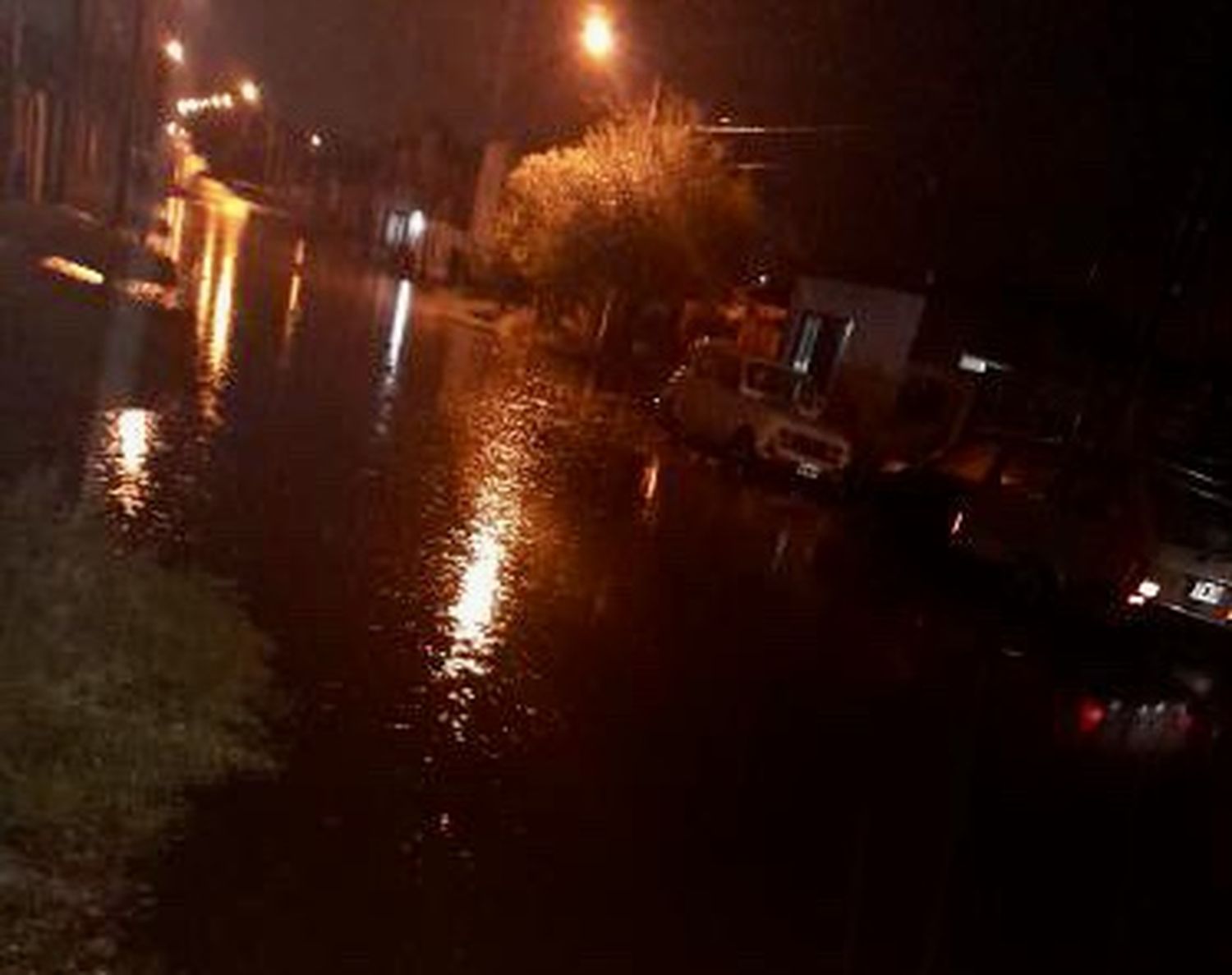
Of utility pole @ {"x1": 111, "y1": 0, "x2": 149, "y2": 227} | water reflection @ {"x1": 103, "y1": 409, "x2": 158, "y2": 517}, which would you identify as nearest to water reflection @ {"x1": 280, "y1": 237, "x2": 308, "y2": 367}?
utility pole @ {"x1": 111, "y1": 0, "x2": 149, "y2": 227}

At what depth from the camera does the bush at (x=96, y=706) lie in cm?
516

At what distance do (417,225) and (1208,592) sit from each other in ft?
218

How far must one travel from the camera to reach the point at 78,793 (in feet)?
18.5

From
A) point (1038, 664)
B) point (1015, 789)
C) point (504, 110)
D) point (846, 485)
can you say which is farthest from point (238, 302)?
point (504, 110)

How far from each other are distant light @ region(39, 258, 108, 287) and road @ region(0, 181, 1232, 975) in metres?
8.18

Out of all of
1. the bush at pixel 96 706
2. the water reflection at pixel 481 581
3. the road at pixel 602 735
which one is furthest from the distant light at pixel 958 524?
the bush at pixel 96 706

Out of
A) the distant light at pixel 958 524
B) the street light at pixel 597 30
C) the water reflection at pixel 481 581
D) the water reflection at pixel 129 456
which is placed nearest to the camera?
the water reflection at pixel 481 581

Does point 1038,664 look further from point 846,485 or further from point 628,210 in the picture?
point 628,210

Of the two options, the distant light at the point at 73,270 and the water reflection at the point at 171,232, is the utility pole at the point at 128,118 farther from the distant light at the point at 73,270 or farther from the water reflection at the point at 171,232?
the distant light at the point at 73,270

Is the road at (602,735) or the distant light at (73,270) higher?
the road at (602,735)

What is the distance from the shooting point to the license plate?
1356 cm

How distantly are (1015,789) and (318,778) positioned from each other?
4.50 m

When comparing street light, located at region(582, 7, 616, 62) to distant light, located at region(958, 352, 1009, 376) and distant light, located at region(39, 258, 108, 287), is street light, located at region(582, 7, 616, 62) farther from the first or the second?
distant light, located at region(39, 258, 108, 287)

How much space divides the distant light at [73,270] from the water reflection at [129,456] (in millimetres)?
11042
